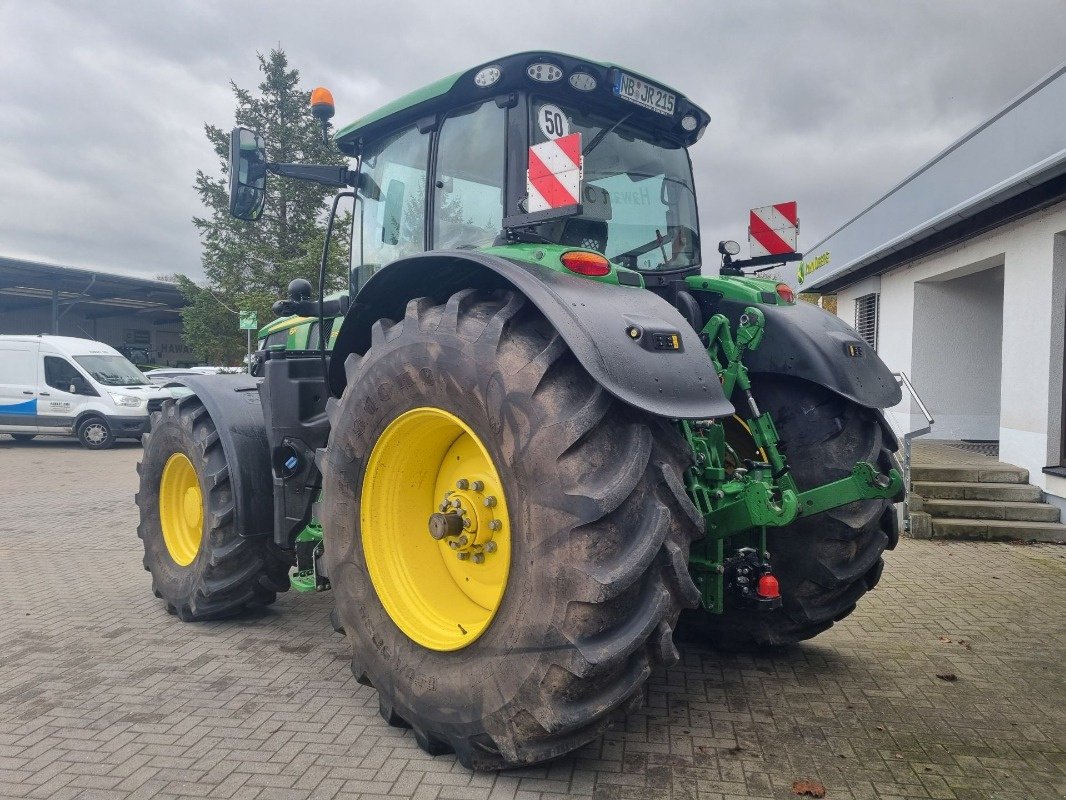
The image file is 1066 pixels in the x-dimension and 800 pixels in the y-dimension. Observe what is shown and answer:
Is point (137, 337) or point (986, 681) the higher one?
point (137, 337)

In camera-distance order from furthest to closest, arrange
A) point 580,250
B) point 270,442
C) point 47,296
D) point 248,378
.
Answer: point 47,296 → point 248,378 → point 270,442 → point 580,250

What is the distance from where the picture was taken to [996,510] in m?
7.47

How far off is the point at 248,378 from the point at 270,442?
0.81m

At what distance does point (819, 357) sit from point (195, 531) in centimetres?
380

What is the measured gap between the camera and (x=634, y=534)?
2383 mm

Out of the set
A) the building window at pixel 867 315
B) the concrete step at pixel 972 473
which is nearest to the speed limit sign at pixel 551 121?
the concrete step at pixel 972 473

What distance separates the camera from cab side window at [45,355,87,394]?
50.3ft

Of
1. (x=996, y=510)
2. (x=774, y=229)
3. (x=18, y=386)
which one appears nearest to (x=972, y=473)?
(x=996, y=510)

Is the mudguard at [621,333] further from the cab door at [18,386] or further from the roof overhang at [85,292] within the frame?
the roof overhang at [85,292]

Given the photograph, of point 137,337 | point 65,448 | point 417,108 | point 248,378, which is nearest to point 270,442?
point 248,378

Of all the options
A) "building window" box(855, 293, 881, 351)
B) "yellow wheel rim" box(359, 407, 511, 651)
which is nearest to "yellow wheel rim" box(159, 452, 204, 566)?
"yellow wheel rim" box(359, 407, 511, 651)

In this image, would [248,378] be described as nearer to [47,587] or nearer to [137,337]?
[47,587]

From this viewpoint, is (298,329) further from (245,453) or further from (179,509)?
(179,509)

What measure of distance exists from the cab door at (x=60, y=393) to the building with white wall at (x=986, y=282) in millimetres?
14432
